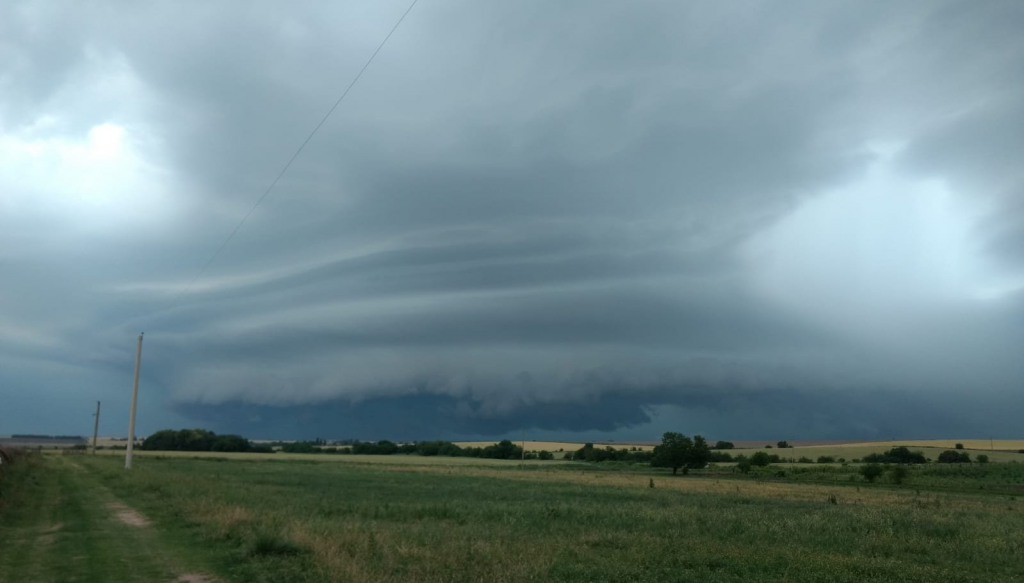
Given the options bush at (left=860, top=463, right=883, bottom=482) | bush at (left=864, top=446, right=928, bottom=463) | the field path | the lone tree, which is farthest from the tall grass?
bush at (left=864, top=446, right=928, bottom=463)

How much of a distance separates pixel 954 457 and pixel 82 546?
483ft

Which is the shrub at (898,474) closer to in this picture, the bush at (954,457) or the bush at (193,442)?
the bush at (954,457)

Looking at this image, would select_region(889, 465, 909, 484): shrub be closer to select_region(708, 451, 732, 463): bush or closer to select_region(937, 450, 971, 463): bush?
select_region(708, 451, 732, 463): bush

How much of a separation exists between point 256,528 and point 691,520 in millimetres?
16255

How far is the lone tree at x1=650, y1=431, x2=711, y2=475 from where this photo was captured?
360 ft

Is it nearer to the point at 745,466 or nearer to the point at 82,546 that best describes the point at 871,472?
the point at 745,466

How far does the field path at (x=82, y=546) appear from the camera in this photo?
14.2 m

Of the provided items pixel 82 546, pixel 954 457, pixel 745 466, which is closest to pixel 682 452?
pixel 745 466

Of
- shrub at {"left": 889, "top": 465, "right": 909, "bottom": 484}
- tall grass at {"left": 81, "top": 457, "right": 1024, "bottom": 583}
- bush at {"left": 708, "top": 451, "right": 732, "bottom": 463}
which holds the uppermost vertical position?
tall grass at {"left": 81, "top": 457, "right": 1024, "bottom": 583}

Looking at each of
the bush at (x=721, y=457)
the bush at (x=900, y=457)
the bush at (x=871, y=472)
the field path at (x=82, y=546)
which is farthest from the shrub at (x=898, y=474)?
the field path at (x=82, y=546)

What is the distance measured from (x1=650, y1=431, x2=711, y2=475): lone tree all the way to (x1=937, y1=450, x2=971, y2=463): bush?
4981 centimetres

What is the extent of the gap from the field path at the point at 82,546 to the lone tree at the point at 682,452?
306 ft

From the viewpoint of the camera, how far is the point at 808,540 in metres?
22.0

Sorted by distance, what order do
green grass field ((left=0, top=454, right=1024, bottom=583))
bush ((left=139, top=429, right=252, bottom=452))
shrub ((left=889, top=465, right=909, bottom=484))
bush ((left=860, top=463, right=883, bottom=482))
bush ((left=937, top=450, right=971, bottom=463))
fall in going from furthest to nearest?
1. bush ((left=139, top=429, right=252, bottom=452))
2. bush ((left=937, top=450, right=971, bottom=463))
3. bush ((left=860, top=463, right=883, bottom=482))
4. shrub ((left=889, top=465, right=909, bottom=484))
5. green grass field ((left=0, top=454, right=1024, bottom=583))
